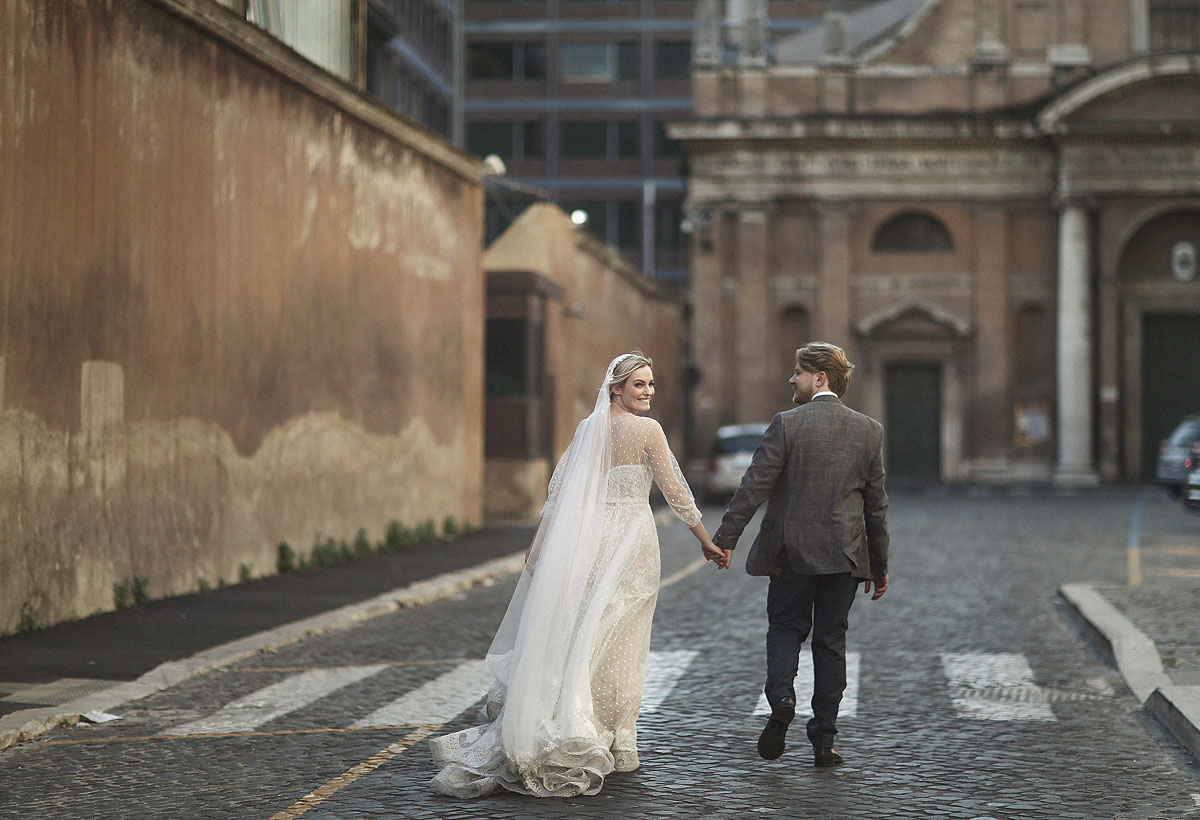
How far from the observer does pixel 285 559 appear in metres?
15.7

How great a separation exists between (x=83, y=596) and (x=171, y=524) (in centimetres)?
157

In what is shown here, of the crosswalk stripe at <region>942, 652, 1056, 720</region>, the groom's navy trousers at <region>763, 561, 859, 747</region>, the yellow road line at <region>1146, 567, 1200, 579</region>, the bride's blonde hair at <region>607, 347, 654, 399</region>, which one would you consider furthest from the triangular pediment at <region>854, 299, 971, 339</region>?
the bride's blonde hair at <region>607, 347, 654, 399</region>

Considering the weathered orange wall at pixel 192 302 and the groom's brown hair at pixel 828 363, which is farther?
the weathered orange wall at pixel 192 302

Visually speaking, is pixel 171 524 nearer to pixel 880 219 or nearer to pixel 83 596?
pixel 83 596

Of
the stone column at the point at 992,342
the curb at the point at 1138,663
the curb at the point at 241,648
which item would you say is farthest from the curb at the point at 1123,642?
the stone column at the point at 992,342

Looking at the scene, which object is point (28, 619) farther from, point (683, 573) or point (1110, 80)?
point (1110, 80)

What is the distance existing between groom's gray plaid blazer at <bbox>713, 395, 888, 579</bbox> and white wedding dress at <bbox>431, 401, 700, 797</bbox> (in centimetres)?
35

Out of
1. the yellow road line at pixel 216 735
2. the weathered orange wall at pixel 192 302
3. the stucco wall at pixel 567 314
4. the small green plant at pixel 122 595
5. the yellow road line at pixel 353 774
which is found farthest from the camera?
the stucco wall at pixel 567 314

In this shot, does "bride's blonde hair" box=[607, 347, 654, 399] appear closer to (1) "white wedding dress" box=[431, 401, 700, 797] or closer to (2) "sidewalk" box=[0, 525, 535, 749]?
(1) "white wedding dress" box=[431, 401, 700, 797]

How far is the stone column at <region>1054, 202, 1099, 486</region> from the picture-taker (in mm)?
42406

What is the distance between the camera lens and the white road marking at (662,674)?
29.6 ft

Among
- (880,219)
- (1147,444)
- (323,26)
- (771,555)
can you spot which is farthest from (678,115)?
(771,555)

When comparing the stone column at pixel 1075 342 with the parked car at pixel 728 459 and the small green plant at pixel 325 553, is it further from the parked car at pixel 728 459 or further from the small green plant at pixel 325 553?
the small green plant at pixel 325 553

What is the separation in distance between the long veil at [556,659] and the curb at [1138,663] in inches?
110
